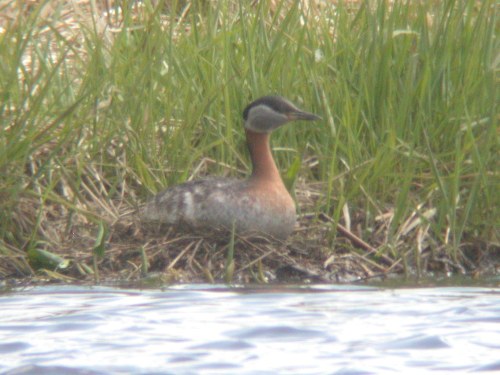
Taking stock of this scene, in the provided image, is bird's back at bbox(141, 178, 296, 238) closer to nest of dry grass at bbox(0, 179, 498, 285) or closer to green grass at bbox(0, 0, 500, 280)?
nest of dry grass at bbox(0, 179, 498, 285)

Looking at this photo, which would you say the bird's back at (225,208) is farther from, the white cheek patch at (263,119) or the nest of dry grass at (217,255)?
the white cheek patch at (263,119)

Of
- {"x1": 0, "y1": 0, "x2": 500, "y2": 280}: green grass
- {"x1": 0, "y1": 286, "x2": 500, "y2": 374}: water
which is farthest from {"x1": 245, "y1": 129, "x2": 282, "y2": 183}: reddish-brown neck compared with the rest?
{"x1": 0, "y1": 286, "x2": 500, "y2": 374}: water

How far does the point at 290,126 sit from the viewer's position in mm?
8766

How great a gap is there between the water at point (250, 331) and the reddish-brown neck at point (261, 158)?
4.38ft

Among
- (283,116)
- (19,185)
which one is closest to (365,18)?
(283,116)

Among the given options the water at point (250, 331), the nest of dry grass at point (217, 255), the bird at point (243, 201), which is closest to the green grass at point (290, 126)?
the nest of dry grass at point (217, 255)

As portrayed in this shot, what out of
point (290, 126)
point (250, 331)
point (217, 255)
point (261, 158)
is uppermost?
point (290, 126)

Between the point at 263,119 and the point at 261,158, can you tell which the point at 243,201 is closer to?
the point at 261,158

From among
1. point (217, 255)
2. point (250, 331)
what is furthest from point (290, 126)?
point (250, 331)

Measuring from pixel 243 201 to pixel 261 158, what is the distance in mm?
392

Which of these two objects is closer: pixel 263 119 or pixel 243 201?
pixel 243 201

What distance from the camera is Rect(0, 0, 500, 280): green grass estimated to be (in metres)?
7.94

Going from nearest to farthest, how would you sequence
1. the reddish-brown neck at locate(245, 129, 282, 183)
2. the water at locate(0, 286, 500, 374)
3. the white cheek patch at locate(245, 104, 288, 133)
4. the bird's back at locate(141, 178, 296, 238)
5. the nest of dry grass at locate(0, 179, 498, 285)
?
1. the water at locate(0, 286, 500, 374)
2. the nest of dry grass at locate(0, 179, 498, 285)
3. the bird's back at locate(141, 178, 296, 238)
4. the white cheek patch at locate(245, 104, 288, 133)
5. the reddish-brown neck at locate(245, 129, 282, 183)

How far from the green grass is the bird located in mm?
257
